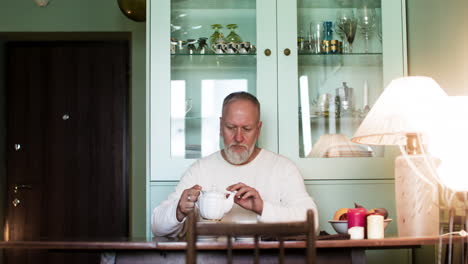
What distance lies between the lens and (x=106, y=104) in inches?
179

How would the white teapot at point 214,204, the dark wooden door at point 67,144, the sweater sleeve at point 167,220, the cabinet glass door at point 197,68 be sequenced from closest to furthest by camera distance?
the white teapot at point 214,204 < the sweater sleeve at point 167,220 < the cabinet glass door at point 197,68 < the dark wooden door at point 67,144

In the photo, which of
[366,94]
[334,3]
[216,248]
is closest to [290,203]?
[216,248]

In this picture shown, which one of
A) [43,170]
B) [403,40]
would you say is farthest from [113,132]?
[403,40]

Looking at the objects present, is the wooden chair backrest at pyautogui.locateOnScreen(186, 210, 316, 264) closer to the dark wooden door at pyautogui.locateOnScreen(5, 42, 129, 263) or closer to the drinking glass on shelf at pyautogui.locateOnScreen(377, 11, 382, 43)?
the drinking glass on shelf at pyautogui.locateOnScreen(377, 11, 382, 43)

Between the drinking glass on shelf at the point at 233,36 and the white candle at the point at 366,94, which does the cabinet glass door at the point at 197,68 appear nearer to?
the drinking glass on shelf at the point at 233,36

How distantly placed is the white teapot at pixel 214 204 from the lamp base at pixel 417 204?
63cm

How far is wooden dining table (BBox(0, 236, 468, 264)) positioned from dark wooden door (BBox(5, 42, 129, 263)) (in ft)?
8.62

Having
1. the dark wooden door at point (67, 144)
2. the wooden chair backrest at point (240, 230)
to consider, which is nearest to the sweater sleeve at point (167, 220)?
the wooden chair backrest at point (240, 230)

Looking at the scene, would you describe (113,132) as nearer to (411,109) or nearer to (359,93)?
(359,93)

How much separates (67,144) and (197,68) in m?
1.77

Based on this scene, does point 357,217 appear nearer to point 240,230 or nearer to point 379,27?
point 240,230

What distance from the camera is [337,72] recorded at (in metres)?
3.17

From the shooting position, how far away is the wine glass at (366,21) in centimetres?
313

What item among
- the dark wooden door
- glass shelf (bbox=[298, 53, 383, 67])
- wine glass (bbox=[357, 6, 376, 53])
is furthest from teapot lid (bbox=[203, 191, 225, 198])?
the dark wooden door
